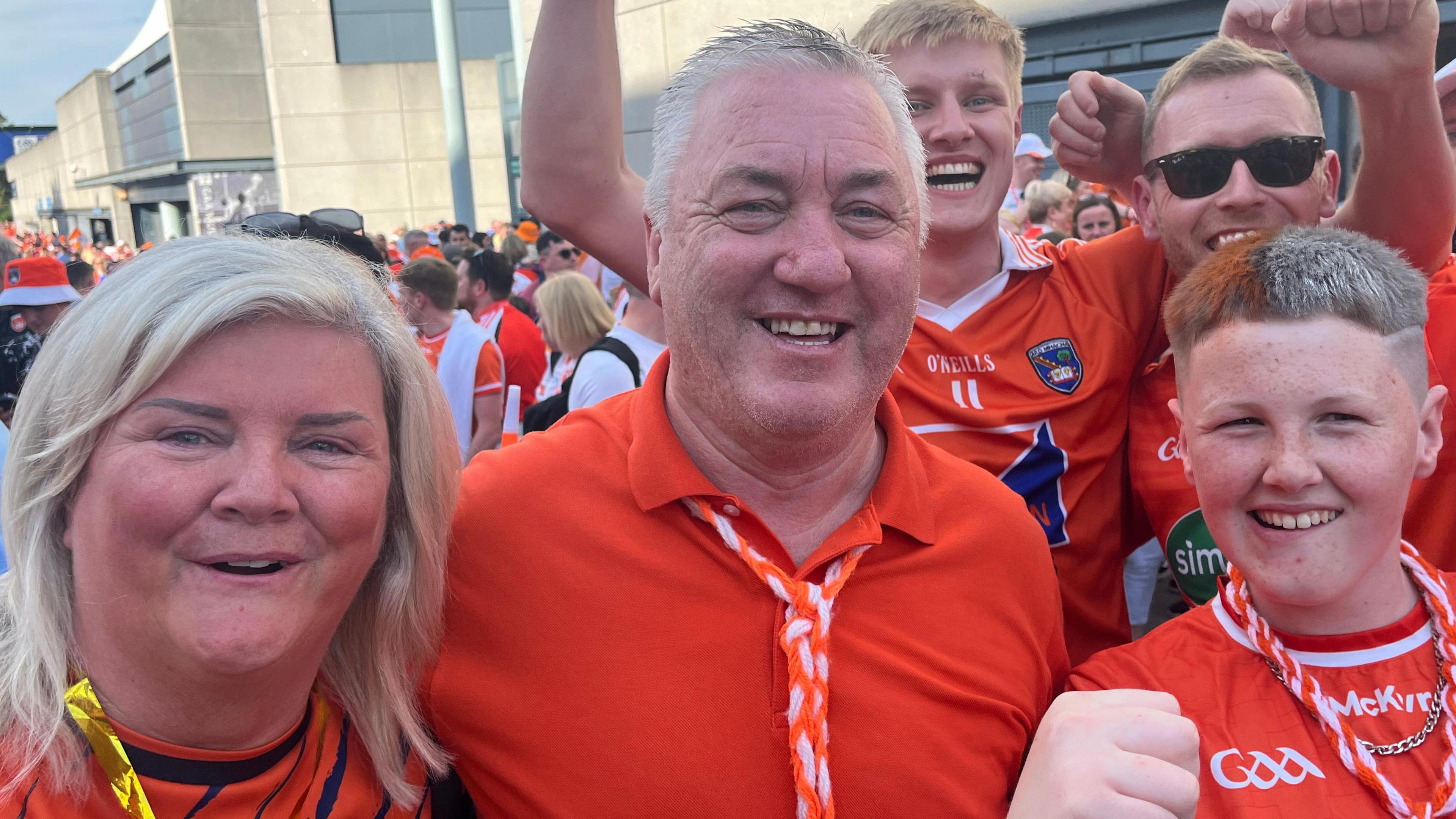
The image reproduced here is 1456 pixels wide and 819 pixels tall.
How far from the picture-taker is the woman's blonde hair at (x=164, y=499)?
145 cm

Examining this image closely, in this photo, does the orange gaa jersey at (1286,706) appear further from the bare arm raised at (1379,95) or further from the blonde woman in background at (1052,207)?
the blonde woman in background at (1052,207)

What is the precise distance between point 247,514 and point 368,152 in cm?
2697

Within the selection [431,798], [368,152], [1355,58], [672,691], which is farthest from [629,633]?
[368,152]

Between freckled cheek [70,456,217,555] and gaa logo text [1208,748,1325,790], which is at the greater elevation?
freckled cheek [70,456,217,555]

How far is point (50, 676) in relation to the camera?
148 centimetres

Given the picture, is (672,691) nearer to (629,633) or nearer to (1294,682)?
(629,633)

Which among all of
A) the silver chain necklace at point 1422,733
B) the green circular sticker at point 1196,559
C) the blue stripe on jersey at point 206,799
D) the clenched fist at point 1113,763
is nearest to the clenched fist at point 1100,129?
the green circular sticker at point 1196,559

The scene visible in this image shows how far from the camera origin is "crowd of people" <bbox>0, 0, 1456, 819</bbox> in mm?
1456

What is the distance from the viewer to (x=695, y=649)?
1624mm

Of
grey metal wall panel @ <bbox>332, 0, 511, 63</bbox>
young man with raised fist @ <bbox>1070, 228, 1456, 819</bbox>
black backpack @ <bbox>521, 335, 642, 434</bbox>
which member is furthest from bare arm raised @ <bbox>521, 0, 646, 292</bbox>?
grey metal wall panel @ <bbox>332, 0, 511, 63</bbox>

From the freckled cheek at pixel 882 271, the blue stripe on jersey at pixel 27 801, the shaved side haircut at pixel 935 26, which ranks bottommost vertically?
the blue stripe on jersey at pixel 27 801

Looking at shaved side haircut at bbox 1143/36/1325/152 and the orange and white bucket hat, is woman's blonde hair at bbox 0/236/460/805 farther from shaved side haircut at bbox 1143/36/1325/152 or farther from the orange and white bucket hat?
the orange and white bucket hat

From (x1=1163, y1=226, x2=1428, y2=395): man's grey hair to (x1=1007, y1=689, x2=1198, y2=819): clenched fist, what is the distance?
69 centimetres

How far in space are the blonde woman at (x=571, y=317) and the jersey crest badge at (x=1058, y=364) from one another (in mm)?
3567
